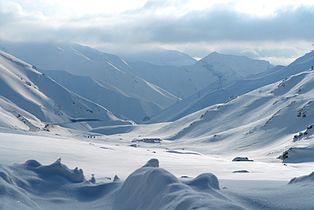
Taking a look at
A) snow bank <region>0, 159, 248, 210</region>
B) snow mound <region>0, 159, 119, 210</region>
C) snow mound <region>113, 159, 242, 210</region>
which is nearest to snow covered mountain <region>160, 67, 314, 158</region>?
snow mound <region>0, 159, 119, 210</region>

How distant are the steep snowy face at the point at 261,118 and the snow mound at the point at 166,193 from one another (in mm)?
100054

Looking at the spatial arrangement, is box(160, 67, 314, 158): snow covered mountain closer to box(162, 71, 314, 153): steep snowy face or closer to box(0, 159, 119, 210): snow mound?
box(162, 71, 314, 153): steep snowy face

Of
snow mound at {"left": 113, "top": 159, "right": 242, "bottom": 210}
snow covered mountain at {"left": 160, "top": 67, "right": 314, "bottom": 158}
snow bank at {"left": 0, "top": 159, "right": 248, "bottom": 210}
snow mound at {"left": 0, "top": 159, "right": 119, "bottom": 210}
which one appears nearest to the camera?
snow mound at {"left": 113, "top": 159, "right": 242, "bottom": 210}

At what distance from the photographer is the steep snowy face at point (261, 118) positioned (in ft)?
403

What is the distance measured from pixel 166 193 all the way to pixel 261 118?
14434cm

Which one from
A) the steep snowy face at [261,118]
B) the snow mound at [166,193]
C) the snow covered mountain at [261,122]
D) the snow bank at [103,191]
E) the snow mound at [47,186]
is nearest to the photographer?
the snow mound at [166,193]

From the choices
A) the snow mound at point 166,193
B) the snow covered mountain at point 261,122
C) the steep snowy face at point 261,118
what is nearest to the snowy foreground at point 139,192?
the snow mound at point 166,193

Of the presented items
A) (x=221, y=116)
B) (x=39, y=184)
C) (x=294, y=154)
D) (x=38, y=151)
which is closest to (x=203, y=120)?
(x=221, y=116)

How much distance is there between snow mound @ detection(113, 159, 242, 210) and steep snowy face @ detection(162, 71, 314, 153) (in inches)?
3939

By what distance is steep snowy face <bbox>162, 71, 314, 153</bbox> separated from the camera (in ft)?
403

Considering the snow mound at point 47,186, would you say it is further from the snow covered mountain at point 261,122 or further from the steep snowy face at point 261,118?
the steep snowy face at point 261,118

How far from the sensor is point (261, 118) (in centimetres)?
15738

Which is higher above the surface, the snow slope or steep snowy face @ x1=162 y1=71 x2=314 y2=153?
steep snowy face @ x1=162 y1=71 x2=314 y2=153

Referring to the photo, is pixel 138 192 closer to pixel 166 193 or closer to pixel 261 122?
pixel 166 193
